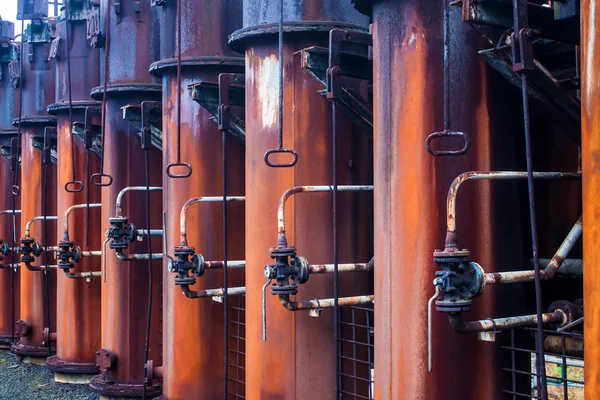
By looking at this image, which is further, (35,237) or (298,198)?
(35,237)

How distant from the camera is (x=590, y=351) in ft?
9.71

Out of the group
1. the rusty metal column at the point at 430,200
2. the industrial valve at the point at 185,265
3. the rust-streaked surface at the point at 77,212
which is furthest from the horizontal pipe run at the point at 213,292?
the rust-streaked surface at the point at 77,212

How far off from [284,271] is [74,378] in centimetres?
554

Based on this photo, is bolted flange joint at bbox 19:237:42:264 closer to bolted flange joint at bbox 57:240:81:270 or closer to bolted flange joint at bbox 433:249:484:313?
bolted flange joint at bbox 57:240:81:270

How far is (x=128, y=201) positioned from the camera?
27.8ft

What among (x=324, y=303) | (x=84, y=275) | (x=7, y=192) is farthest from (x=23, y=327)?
(x=324, y=303)

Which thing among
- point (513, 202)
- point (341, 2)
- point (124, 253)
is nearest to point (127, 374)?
A: point (124, 253)

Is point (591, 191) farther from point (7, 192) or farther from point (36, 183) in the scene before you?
point (7, 192)

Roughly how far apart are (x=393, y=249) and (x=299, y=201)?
4.55 feet

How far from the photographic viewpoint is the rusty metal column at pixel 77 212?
969 centimetres

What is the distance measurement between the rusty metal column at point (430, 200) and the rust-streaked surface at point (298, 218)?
1259 mm

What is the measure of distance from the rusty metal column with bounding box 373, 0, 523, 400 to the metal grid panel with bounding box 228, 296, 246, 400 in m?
2.73

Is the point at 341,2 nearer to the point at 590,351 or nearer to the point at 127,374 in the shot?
the point at 590,351

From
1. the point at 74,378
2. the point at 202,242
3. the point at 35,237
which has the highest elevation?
the point at 202,242
